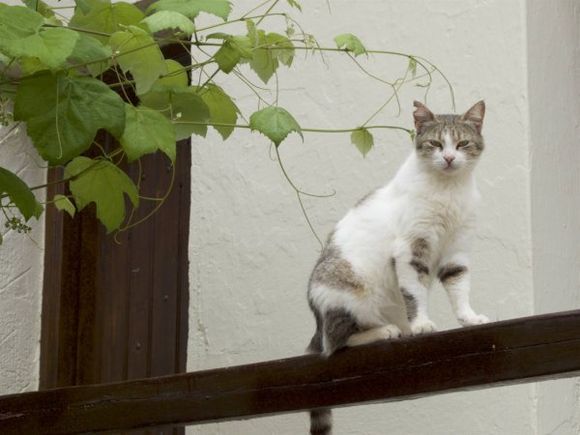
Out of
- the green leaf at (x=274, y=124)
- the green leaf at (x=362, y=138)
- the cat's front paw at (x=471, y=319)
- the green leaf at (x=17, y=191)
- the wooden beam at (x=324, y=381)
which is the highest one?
the green leaf at (x=362, y=138)

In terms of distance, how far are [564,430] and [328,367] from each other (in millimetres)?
1025

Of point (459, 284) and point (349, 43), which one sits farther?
point (459, 284)

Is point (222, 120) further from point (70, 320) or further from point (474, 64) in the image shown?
point (70, 320)

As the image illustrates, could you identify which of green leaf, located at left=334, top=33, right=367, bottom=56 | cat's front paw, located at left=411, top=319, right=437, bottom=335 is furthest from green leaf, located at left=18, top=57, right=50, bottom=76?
cat's front paw, located at left=411, top=319, right=437, bottom=335

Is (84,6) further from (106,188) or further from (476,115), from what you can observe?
(476,115)

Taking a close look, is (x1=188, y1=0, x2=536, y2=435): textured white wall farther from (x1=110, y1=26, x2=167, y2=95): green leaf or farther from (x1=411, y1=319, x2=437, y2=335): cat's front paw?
(x1=110, y1=26, x2=167, y2=95): green leaf

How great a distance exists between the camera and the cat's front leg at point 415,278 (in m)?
2.96

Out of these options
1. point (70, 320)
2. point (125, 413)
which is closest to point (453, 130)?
point (125, 413)

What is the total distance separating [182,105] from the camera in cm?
266

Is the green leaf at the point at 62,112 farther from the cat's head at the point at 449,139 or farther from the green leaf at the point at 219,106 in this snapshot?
the cat's head at the point at 449,139

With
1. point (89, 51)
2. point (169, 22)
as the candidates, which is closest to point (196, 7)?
point (169, 22)

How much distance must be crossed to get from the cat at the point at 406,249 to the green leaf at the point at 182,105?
628mm

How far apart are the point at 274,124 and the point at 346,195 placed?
149 centimetres

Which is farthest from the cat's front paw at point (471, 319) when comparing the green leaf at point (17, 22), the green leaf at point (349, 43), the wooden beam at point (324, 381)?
the green leaf at point (17, 22)
